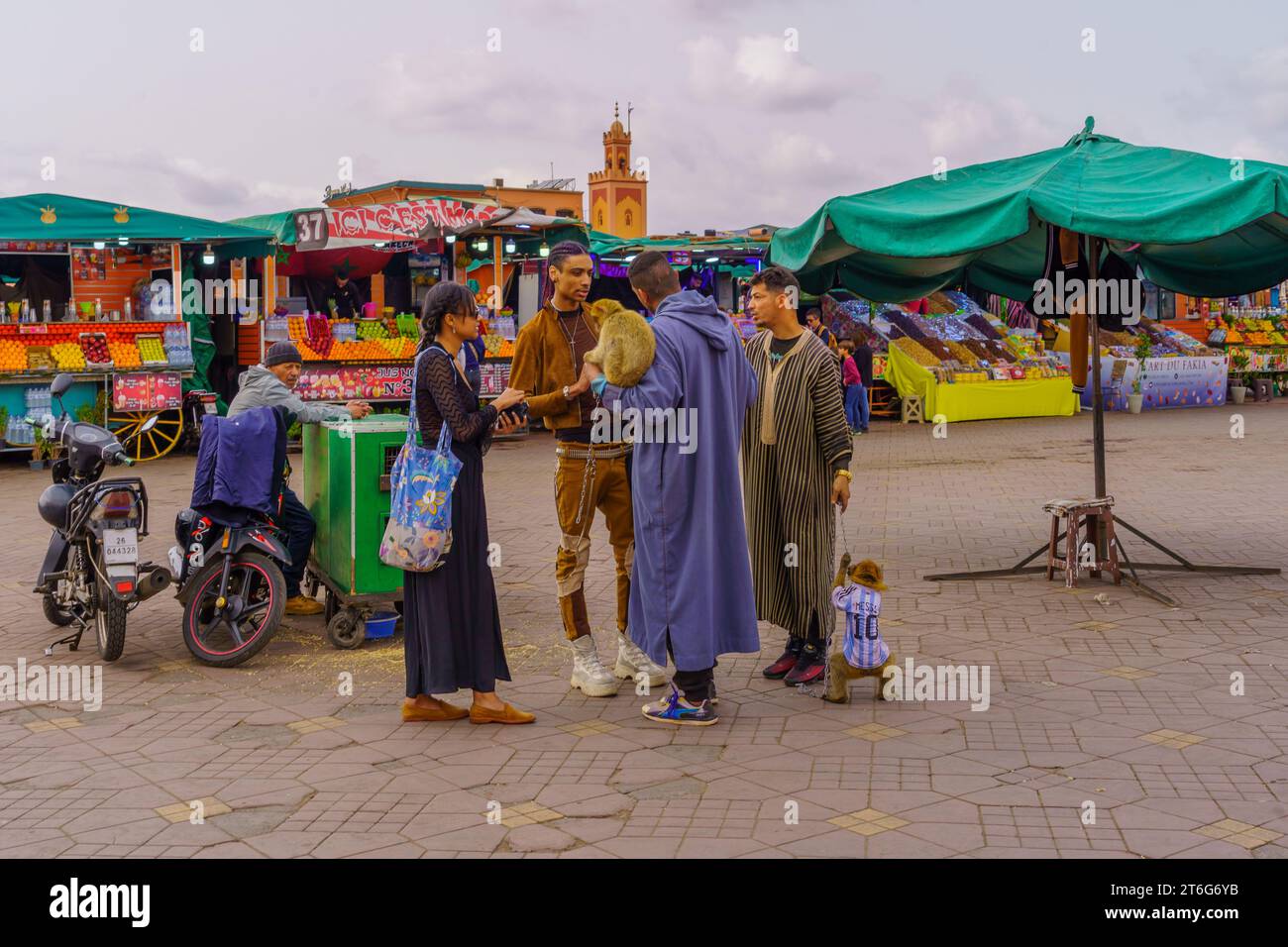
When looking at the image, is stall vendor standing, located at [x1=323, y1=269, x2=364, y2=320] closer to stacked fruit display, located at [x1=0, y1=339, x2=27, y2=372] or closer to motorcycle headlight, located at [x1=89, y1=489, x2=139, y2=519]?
stacked fruit display, located at [x1=0, y1=339, x2=27, y2=372]

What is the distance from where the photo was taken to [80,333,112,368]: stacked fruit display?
15.7 meters

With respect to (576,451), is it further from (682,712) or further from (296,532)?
(296,532)

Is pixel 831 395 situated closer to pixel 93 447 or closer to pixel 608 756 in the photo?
pixel 608 756

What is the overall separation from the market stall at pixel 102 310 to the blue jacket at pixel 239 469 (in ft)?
29.4

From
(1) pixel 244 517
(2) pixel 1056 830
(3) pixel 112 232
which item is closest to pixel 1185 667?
(2) pixel 1056 830

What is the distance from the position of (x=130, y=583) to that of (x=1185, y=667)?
489 cm

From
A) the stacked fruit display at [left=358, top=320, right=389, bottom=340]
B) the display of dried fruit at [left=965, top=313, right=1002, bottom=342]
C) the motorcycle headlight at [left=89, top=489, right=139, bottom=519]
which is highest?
the display of dried fruit at [left=965, top=313, right=1002, bottom=342]

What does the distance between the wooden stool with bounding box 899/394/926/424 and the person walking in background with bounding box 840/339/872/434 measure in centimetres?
174

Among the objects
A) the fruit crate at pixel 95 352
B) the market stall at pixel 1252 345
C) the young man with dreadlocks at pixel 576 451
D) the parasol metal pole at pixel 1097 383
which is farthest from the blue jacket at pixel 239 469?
the market stall at pixel 1252 345

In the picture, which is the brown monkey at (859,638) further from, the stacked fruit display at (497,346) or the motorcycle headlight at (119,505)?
the stacked fruit display at (497,346)

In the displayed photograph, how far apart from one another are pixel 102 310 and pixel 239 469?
452 inches

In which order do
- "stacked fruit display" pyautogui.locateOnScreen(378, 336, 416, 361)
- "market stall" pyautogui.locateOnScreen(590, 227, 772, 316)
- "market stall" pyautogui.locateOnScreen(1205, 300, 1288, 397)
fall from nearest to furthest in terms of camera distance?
"stacked fruit display" pyautogui.locateOnScreen(378, 336, 416, 361)
"market stall" pyautogui.locateOnScreen(590, 227, 772, 316)
"market stall" pyautogui.locateOnScreen(1205, 300, 1288, 397)

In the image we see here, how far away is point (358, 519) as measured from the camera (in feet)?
21.7

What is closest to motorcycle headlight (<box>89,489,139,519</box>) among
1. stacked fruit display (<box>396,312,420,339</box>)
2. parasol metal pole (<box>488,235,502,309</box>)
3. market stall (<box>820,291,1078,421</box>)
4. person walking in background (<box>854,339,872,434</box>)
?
stacked fruit display (<box>396,312,420,339</box>)
